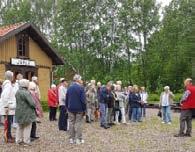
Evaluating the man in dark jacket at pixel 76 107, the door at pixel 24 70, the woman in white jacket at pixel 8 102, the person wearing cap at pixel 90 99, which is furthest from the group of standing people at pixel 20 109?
the door at pixel 24 70

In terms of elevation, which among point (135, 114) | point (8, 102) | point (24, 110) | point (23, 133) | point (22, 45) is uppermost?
point (22, 45)

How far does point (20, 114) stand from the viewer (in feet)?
43.6

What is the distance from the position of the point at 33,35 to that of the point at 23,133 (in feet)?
61.4

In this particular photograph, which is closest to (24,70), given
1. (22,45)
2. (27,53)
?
(27,53)

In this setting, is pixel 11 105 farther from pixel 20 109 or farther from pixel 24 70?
pixel 24 70

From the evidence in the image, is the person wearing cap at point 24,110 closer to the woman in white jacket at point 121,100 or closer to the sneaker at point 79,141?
the sneaker at point 79,141

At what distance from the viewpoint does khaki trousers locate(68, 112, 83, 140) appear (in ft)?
46.5

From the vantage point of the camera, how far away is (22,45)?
31047 millimetres

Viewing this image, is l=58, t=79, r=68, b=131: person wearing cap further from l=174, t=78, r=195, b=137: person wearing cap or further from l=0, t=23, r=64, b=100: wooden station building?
l=0, t=23, r=64, b=100: wooden station building

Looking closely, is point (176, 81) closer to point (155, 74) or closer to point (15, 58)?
point (155, 74)

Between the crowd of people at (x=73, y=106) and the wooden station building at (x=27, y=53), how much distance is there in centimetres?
856

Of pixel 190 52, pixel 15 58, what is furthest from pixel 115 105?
pixel 190 52

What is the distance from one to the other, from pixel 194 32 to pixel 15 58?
18297 millimetres

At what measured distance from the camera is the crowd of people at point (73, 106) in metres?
13.5
